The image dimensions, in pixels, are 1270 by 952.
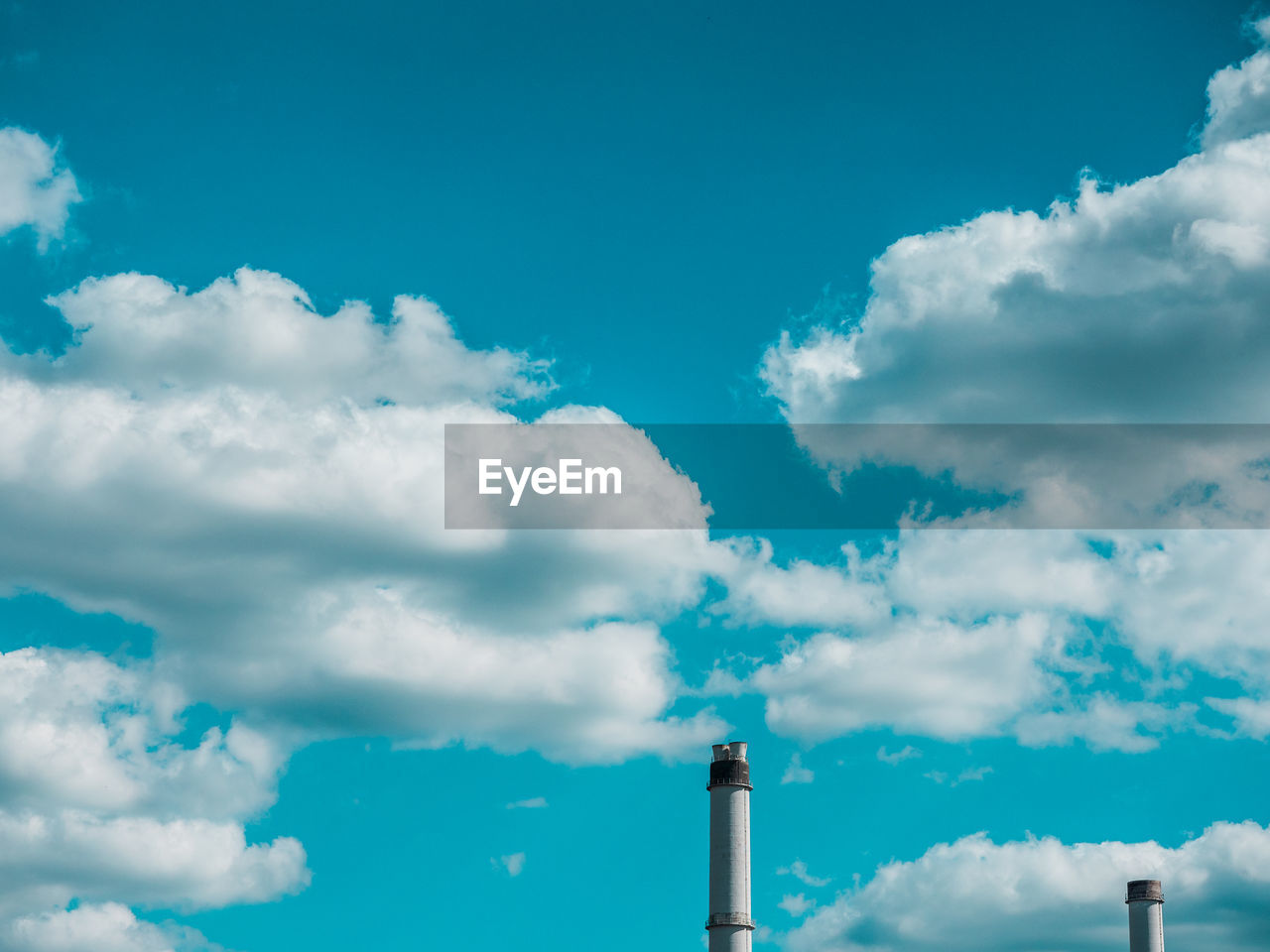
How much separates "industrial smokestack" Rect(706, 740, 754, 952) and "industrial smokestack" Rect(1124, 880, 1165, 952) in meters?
31.2

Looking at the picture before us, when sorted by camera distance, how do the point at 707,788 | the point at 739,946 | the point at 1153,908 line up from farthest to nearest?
the point at 1153,908 < the point at 707,788 < the point at 739,946

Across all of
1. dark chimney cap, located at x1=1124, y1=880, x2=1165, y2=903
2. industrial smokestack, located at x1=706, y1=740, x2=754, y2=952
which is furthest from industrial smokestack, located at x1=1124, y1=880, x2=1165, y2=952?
industrial smokestack, located at x1=706, y1=740, x2=754, y2=952

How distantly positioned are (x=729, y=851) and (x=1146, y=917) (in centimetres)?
3267

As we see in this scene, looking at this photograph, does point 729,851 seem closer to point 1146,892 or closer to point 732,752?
point 732,752

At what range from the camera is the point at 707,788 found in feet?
237

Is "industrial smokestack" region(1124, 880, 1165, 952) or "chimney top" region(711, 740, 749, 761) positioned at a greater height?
"chimney top" region(711, 740, 749, 761)

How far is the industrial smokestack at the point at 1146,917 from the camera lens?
86750 millimetres

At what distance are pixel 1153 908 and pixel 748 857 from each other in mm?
31919

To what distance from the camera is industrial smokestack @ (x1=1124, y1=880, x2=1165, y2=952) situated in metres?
86.8

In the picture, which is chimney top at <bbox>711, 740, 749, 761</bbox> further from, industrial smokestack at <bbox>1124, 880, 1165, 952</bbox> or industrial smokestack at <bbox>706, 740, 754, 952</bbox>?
industrial smokestack at <bbox>1124, 880, 1165, 952</bbox>

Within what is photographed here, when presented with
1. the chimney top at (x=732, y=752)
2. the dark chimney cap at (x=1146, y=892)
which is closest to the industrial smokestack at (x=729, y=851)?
the chimney top at (x=732, y=752)

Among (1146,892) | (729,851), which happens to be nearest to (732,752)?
(729,851)

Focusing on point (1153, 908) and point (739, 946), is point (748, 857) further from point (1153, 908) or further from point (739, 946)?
point (1153, 908)

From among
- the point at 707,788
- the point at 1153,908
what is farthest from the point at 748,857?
the point at 1153,908
